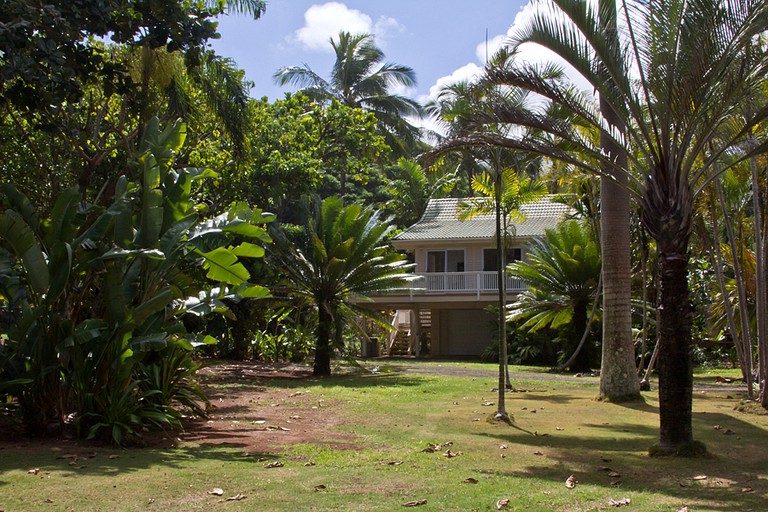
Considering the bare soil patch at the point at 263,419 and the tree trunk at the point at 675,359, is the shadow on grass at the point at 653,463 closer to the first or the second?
the tree trunk at the point at 675,359

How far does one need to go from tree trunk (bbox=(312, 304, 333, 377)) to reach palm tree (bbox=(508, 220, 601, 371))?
7.31 meters

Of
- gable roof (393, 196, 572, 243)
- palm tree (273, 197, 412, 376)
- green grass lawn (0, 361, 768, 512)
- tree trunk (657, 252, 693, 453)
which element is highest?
gable roof (393, 196, 572, 243)

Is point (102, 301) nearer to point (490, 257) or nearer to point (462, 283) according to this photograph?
point (462, 283)

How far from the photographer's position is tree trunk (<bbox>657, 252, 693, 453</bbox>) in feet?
27.1

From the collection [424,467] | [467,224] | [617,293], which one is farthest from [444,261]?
[424,467]

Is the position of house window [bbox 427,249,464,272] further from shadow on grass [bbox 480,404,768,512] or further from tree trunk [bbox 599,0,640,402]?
shadow on grass [bbox 480,404,768,512]

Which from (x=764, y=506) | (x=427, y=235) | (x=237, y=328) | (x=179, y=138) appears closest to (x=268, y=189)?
(x=237, y=328)

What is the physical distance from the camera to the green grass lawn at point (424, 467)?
6203 mm

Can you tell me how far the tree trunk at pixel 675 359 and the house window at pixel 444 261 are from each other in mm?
24934

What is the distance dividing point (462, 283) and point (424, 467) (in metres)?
23.7

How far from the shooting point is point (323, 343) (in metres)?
19.6

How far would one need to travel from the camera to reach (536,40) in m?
9.44

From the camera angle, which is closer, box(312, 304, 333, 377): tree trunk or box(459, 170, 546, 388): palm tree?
box(459, 170, 546, 388): palm tree

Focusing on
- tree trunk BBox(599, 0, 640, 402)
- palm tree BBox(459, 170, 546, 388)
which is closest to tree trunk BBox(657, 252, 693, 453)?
palm tree BBox(459, 170, 546, 388)
